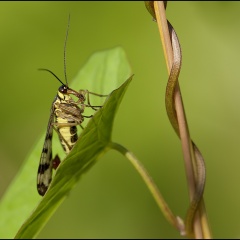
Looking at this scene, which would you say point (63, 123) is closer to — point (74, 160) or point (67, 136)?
point (67, 136)

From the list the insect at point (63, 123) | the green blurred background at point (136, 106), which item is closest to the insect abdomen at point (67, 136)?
the insect at point (63, 123)

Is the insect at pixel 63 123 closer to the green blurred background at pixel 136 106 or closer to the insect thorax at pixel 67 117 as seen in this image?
the insect thorax at pixel 67 117

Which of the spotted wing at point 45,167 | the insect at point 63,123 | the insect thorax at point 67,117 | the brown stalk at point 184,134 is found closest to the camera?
the brown stalk at point 184,134

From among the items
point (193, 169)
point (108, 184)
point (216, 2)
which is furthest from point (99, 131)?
point (216, 2)

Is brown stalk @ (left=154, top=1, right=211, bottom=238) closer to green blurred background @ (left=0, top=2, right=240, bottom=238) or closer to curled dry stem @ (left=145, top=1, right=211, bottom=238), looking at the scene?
curled dry stem @ (left=145, top=1, right=211, bottom=238)

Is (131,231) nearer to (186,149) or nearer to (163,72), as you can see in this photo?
(163,72)

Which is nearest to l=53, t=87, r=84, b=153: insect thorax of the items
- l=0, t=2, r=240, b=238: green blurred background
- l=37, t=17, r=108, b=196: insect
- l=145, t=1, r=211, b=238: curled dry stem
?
l=37, t=17, r=108, b=196: insect

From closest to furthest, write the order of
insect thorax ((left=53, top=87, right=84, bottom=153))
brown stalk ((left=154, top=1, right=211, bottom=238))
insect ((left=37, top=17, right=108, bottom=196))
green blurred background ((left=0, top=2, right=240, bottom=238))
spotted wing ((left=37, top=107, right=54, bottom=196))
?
brown stalk ((left=154, top=1, right=211, bottom=238)) → spotted wing ((left=37, top=107, right=54, bottom=196)) → insect ((left=37, top=17, right=108, bottom=196)) → insect thorax ((left=53, top=87, right=84, bottom=153)) → green blurred background ((left=0, top=2, right=240, bottom=238))
